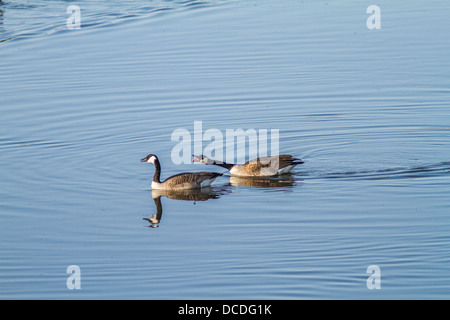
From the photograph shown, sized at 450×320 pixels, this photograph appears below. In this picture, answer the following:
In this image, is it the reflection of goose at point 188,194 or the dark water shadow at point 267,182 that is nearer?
the reflection of goose at point 188,194

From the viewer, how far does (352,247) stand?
10.8 m

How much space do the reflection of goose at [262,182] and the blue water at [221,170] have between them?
67 millimetres

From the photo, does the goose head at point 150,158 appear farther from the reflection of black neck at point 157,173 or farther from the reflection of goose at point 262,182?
the reflection of goose at point 262,182

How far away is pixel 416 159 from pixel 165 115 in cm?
611

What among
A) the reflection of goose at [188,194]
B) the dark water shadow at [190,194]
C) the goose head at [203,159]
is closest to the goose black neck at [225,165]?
the goose head at [203,159]

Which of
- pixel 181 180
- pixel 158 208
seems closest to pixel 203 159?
pixel 181 180

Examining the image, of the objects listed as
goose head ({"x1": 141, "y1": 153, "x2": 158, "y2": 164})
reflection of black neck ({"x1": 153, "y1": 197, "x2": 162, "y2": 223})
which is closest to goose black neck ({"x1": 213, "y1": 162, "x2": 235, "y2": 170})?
goose head ({"x1": 141, "y1": 153, "x2": 158, "y2": 164})

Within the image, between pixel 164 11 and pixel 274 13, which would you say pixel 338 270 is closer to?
pixel 274 13

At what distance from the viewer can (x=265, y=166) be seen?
14.9 m

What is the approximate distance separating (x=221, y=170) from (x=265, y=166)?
4.59ft

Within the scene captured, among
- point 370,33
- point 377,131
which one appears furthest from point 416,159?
point 370,33

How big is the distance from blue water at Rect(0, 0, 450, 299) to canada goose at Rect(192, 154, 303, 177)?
10.3 inches

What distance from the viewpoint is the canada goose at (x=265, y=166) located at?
14688 mm

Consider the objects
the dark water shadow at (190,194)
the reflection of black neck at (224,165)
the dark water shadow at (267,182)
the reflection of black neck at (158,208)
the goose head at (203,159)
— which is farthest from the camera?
the goose head at (203,159)
